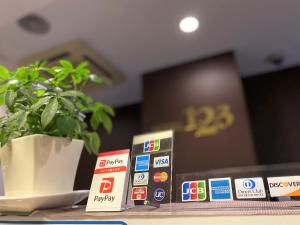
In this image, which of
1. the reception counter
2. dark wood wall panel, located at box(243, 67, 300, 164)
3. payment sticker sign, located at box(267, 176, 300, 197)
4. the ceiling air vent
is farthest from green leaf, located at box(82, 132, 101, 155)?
dark wood wall panel, located at box(243, 67, 300, 164)

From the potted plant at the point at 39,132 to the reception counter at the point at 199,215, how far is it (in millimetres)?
98

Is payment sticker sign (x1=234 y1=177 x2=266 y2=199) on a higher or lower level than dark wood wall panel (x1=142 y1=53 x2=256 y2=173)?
lower

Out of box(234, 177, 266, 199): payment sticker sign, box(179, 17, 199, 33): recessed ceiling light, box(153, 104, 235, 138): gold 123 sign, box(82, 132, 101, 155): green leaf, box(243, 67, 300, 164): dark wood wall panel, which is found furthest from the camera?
box(243, 67, 300, 164): dark wood wall panel

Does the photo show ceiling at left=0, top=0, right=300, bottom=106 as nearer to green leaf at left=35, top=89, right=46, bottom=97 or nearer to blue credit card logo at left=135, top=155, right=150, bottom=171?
green leaf at left=35, top=89, right=46, bottom=97

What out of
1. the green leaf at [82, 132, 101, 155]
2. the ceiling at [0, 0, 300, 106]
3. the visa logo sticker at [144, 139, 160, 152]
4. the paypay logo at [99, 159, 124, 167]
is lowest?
the paypay logo at [99, 159, 124, 167]

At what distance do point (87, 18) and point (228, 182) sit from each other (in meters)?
1.61

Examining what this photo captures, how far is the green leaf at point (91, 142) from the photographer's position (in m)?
0.76

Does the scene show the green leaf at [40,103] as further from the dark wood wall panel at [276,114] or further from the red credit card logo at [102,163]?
the dark wood wall panel at [276,114]

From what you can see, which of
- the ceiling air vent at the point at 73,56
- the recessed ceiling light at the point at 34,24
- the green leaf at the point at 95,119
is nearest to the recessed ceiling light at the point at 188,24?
the ceiling air vent at the point at 73,56

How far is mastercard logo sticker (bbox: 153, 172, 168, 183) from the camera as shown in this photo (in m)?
0.54

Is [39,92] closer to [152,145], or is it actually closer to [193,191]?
[152,145]

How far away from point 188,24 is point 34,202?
1.64m

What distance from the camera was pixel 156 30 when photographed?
1.90 metres

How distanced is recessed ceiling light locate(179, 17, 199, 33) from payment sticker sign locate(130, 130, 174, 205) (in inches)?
55.5
